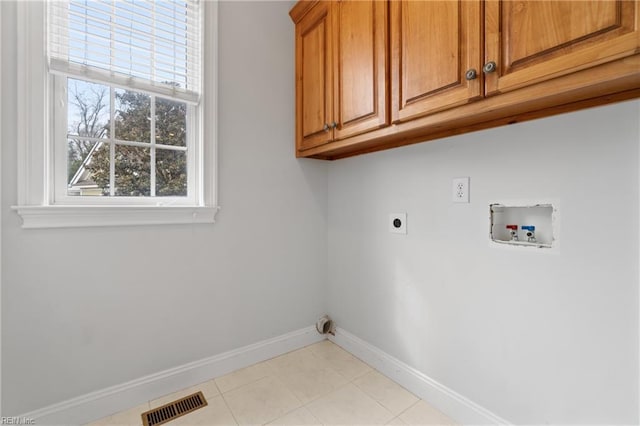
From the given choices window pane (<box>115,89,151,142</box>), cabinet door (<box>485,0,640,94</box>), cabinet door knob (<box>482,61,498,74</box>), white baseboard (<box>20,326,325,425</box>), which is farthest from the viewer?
window pane (<box>115,89,151,142</box>)

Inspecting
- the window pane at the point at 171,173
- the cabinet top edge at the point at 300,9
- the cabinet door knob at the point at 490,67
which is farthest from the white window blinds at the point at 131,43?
the cabinet door knob at the point at 490,67

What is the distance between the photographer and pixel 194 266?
1653mm

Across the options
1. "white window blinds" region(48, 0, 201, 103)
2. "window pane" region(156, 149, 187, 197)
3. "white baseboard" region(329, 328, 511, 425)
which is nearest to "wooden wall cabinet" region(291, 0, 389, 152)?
"white window blinds" region(48, 0, 201, 103)

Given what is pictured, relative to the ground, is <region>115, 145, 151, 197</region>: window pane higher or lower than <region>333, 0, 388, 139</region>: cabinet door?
lower

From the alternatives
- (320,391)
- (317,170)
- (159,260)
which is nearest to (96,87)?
(159,260)

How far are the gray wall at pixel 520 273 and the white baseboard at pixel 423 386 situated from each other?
0.13 feet

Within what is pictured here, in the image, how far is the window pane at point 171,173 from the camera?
1.61m

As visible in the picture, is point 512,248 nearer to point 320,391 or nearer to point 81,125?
point 320,391

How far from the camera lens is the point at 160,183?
63.4 inches

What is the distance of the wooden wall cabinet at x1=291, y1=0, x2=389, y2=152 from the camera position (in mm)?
1364

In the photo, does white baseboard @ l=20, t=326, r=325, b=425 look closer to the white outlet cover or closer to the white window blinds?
the white outlet cover

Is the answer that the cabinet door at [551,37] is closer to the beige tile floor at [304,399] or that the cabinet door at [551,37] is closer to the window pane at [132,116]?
the beige tile floor at [304,399]

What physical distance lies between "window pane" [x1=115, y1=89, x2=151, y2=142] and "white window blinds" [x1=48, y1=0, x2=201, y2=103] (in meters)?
0.07

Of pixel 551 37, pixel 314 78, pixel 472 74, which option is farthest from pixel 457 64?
pixel 314 78
